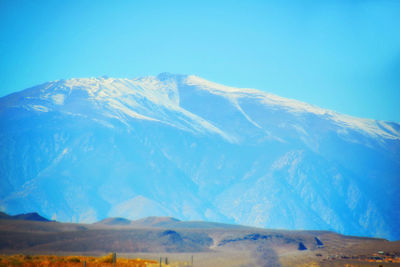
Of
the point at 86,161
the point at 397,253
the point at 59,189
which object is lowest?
the point at 397,253

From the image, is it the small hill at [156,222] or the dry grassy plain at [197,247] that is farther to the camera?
the small hill at [156,222]

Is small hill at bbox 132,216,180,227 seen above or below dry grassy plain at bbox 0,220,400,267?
above

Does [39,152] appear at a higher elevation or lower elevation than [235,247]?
Answer: higher

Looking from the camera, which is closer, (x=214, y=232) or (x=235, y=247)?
(x=235, y=247)

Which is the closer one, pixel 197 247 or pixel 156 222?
pixel 197 247

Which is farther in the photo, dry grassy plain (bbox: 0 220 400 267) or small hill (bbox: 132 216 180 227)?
small hill (bbox: 132 216 180 227)

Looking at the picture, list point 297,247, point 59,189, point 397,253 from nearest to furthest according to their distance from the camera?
1. point 397,253
2. point 297,247
3. point 59,189

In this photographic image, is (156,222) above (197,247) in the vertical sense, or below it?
above

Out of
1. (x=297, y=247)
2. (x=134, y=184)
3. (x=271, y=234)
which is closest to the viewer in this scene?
(x=297, y=247)

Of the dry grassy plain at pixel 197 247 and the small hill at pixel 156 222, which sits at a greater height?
the small hill at pixel 156 222

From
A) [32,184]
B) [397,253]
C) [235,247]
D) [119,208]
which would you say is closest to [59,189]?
[32,184]

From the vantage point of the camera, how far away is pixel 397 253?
2832 inches

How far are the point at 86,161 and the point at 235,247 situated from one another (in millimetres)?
118478

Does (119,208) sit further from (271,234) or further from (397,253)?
(397,253)
